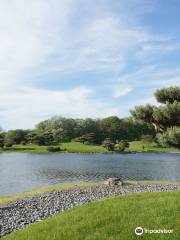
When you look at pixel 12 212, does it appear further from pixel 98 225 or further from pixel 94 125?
pixel 94 125

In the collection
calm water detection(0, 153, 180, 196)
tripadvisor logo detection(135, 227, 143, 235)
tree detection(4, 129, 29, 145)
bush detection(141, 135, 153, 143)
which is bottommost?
calm water detection(0, 153, 180, 196)

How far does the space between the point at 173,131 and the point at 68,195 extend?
15063 millimetres

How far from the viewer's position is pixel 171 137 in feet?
61.6

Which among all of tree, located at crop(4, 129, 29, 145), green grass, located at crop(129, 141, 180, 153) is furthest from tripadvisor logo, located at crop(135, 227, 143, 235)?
tree, located at crop(4, 129, 29, 145)

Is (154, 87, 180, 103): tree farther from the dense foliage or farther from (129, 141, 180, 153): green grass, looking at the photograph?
the dense foliage

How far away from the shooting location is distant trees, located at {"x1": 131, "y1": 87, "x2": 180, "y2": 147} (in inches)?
762

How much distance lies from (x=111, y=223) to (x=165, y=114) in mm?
7289

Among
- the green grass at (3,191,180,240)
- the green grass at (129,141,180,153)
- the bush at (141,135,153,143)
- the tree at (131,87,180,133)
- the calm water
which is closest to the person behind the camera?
the green grass at (3,191,180,240)

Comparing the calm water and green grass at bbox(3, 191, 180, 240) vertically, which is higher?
green grass at bbox(3, 191, 180, 240)

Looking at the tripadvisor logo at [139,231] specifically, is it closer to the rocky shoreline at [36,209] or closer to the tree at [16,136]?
the rocky shoreline at [36,209]

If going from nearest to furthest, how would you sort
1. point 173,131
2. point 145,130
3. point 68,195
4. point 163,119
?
point 173,131 → point 163,119 → point 68,195 → point 145,130

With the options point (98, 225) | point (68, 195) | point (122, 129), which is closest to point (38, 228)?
point (98, 225)

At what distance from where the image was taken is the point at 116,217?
16078mm

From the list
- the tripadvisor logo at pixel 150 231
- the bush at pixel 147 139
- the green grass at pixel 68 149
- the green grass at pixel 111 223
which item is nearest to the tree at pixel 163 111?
the green grass at pixel 111 223
